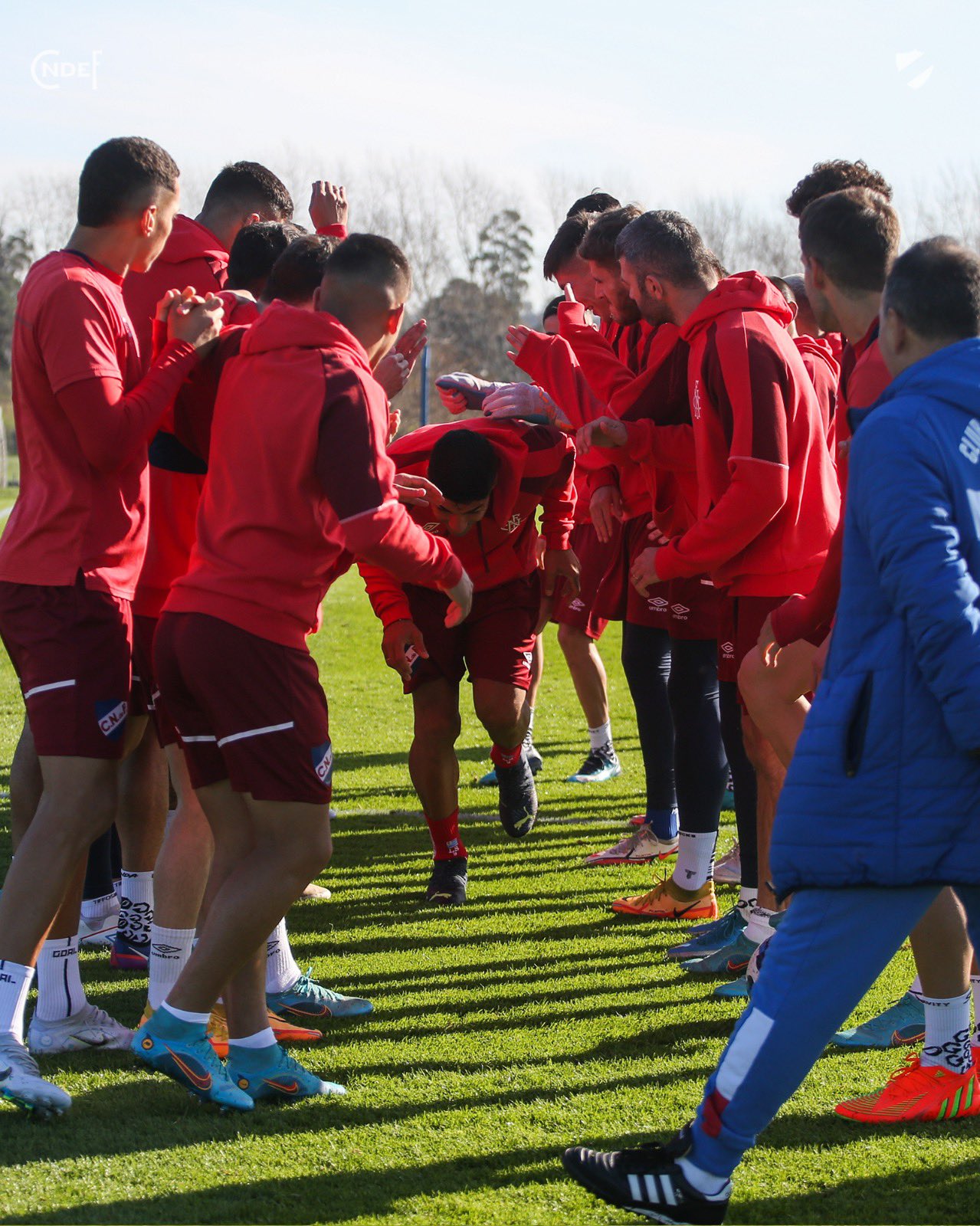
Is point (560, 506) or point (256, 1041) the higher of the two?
point (560, 506)

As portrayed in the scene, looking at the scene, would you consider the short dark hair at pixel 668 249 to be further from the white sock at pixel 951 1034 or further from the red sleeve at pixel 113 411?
the white sock at pixel 951 1034

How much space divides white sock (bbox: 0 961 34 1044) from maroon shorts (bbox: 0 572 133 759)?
55 centimetres

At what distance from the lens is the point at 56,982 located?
3889 mm

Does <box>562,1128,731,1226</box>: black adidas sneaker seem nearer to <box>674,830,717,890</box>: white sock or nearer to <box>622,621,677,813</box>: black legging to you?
<box>674,830,717,890</box>: white sock

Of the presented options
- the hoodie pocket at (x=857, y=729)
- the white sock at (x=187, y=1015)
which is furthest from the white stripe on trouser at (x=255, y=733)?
the hoodie pocket at (x=857, y=729)

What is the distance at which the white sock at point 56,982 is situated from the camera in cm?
388

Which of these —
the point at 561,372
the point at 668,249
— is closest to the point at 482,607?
the point at 561,372

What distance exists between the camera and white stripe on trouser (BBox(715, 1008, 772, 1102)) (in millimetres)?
2654

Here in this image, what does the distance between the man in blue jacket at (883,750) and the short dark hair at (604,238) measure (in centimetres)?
287

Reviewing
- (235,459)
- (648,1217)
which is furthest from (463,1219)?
(235,459)

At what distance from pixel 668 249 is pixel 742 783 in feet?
6.22

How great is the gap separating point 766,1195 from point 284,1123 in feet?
3.90

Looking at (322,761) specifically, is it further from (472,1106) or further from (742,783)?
(742,783)

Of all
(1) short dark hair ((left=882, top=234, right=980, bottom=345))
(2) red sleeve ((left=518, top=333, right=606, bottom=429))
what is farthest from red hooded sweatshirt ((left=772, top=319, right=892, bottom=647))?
(2) red sleeve ((left=518, top=333, right=606, bottom=429))
